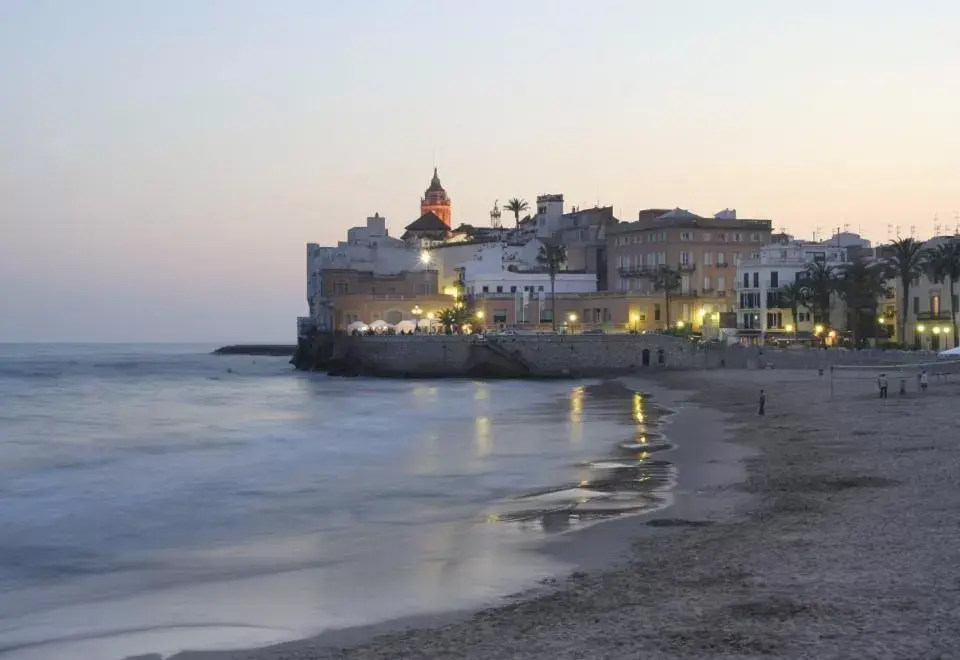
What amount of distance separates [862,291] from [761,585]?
72529mm

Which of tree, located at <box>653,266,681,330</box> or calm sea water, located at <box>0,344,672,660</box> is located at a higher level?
tree, located at <box>653,266,681,330</box>

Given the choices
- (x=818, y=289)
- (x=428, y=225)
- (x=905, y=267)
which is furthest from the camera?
(x=428, y=225)

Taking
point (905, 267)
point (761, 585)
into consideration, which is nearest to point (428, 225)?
point (905, 267)

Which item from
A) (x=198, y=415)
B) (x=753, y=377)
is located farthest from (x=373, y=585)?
(x=753, y=377)

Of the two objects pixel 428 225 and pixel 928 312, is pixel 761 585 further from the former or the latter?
pixel 428 225

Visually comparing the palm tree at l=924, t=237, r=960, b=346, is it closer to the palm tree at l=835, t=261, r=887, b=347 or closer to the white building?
the palm tree at l=835, t=261, r=887, b=347

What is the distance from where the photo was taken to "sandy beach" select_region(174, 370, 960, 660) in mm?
11484

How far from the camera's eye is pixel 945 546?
15070 mm

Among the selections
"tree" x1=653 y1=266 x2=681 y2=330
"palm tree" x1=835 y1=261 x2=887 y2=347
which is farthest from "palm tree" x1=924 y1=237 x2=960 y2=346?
"tree" x1=653 y1=266 x2=681 y2=330

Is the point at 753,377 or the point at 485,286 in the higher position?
the point at 485,286

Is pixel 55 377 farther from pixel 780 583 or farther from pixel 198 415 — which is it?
pixel 780 583

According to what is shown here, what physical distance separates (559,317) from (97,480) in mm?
80604

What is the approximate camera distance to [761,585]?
543 inches

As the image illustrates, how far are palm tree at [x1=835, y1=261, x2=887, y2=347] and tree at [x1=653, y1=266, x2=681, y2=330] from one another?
66.8 ft
